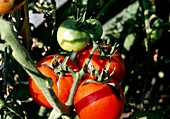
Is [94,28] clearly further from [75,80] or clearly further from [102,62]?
[75,80]

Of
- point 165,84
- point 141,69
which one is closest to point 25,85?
point 141,69

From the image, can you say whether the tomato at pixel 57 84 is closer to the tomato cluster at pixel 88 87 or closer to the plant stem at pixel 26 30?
the tomato cluster at pixel 88 87

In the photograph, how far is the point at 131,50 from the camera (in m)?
1.83

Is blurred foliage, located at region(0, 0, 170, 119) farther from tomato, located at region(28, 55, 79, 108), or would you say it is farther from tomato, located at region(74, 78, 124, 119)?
tomato, located at region(74, 78, 124, 119)

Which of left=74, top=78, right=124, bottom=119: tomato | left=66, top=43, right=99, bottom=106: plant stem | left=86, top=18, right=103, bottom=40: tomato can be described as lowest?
left=74, top=78, right=124, bottom=119: tomato

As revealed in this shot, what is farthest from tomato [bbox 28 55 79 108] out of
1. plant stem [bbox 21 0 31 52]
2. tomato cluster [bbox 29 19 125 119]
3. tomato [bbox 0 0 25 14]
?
tomato [bbox 0 0 25 14]

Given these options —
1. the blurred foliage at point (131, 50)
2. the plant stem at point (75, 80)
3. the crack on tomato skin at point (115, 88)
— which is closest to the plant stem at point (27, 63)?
the plant stem at point (75, 80)

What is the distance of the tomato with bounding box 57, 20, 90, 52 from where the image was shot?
3.40 feet

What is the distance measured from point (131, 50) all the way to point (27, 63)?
1.16m

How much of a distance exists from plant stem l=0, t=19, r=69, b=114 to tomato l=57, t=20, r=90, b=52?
0.60ft

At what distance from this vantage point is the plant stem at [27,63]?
63 centimetres

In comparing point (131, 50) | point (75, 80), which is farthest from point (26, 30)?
point (131, 50)

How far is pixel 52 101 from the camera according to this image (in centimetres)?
89

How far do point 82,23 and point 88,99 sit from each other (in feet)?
0.67
